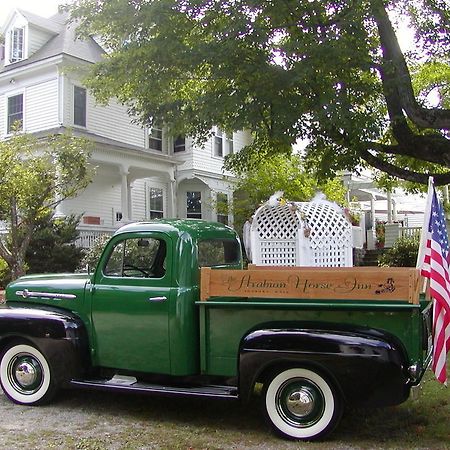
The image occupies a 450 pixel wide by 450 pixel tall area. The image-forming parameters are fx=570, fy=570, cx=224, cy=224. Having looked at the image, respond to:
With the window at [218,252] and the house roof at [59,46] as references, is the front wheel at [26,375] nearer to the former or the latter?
the window at [218,252]

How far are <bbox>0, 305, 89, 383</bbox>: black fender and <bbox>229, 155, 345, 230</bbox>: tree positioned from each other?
14.1 m

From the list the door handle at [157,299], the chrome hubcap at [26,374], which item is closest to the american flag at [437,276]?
the door handle at [157,299]

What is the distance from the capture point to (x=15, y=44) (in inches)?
846

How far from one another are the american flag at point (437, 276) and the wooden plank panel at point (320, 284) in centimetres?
27

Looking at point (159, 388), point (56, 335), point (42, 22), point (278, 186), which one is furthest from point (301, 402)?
point (42, 22)

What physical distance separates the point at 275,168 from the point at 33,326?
15.1 m

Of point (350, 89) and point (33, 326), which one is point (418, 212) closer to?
point (350, 89)

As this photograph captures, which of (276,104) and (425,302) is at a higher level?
(276,104)

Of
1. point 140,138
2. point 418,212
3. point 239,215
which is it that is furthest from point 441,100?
point 418,212

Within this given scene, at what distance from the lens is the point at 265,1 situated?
7.98 metres

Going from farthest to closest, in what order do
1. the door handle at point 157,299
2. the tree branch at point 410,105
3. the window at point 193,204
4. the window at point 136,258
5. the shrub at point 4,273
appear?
1. the window at point 193,204
2. the shrub at point 4,273
3. the tree branch at point 410,105
4. the window at point 136,258
5. the door handle at point 157,299

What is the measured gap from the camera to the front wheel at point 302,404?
4.72m

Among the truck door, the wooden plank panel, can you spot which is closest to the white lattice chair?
the truck door

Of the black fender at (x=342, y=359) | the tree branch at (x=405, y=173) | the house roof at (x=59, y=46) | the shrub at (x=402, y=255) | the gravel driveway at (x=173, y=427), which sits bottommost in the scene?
the gravel driveway at (x=173, y=427)
